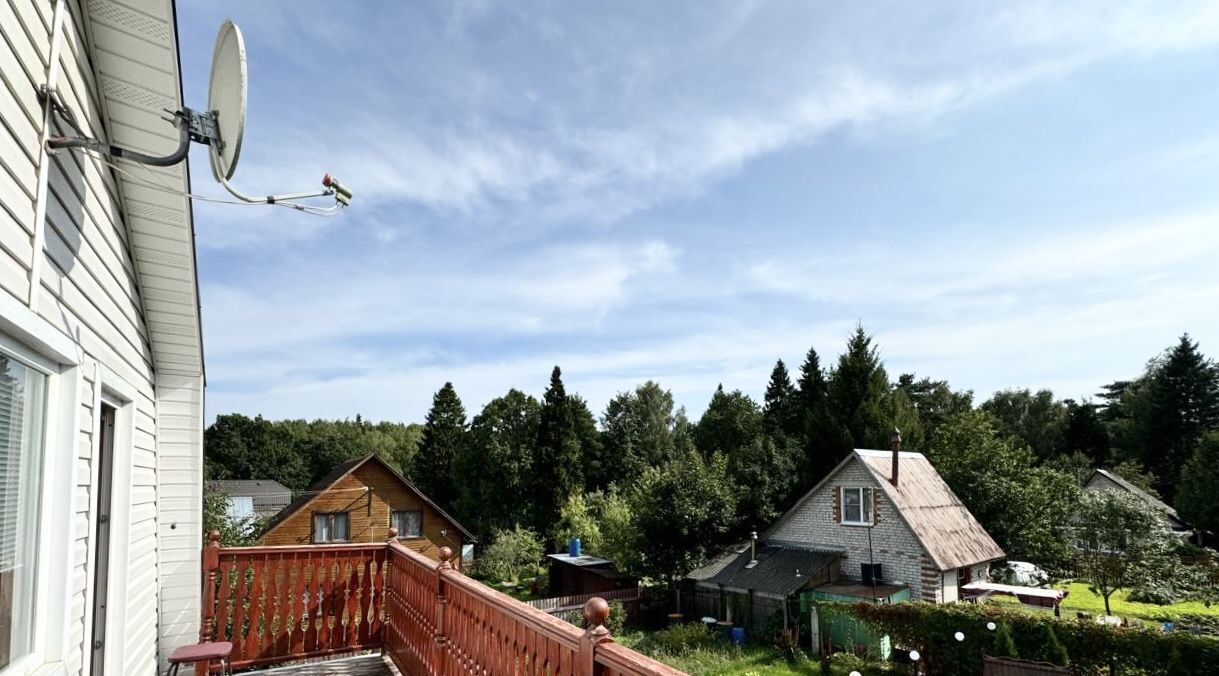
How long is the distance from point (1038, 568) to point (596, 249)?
1838 centimetres

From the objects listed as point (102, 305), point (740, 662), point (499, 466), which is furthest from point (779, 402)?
point (102, 305)

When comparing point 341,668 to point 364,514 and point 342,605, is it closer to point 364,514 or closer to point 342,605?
point 342,605

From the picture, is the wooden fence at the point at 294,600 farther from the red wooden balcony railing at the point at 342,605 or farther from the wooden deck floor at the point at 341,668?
the wooden deck floor at the point at 341,668

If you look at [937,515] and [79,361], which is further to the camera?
[937,515]

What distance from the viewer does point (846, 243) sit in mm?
15625

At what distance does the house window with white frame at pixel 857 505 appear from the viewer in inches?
738

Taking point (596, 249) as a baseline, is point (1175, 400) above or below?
below

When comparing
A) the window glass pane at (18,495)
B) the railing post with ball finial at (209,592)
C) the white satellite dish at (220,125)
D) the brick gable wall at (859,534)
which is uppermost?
the white satellite dish at (220,125)

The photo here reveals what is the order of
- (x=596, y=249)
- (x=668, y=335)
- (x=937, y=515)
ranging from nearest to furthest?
(x=596, y=249), (x=937, y=515), (x=668, y=335)

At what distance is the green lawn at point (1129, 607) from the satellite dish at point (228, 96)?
67.5 ft

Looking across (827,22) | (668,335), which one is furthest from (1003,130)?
(668,335)

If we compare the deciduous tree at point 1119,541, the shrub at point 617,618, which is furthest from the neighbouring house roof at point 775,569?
the deciduous tree at point 1119,541

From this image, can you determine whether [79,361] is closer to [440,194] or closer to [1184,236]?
[440,194]

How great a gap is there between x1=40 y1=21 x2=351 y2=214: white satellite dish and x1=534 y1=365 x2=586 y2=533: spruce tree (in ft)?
118
